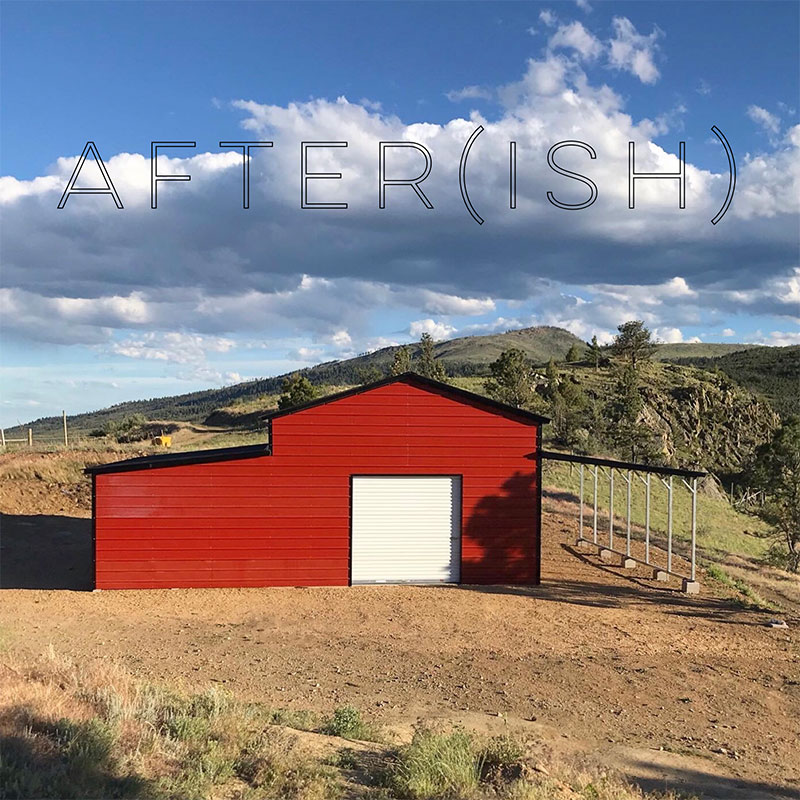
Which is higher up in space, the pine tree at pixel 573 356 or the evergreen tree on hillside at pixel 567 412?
the pine tree at pixel 573 356

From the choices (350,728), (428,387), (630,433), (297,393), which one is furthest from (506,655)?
(297,393)

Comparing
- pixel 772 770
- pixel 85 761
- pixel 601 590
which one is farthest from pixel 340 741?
pixel 601 590

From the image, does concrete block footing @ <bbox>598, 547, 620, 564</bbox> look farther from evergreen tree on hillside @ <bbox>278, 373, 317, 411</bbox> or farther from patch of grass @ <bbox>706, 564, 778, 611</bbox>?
evergreen tree on hillside @ <bbox>278, 373, 317, 411</bbox>

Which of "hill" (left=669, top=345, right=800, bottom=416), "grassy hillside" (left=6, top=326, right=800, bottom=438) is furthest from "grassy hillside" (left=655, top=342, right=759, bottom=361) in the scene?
"hill" (left=669, top=345, right=800, bottom=416)

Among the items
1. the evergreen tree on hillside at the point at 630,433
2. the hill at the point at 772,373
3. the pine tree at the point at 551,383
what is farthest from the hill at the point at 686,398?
the pine tree at the point at 551,383

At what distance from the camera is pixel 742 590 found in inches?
636

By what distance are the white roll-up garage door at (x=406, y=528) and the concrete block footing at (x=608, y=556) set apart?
499cm

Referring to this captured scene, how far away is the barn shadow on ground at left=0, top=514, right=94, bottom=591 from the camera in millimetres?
15742

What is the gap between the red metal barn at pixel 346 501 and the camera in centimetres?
1504

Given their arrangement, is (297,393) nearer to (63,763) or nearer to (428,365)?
(428,365)

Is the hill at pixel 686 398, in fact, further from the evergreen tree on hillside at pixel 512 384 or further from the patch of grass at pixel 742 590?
the patch of grass at pixel 742 590

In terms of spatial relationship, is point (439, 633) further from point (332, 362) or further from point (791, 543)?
point (332, 362)

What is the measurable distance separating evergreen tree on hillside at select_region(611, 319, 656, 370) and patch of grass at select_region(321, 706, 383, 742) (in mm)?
63973

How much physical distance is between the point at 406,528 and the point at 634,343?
57.7 metres
